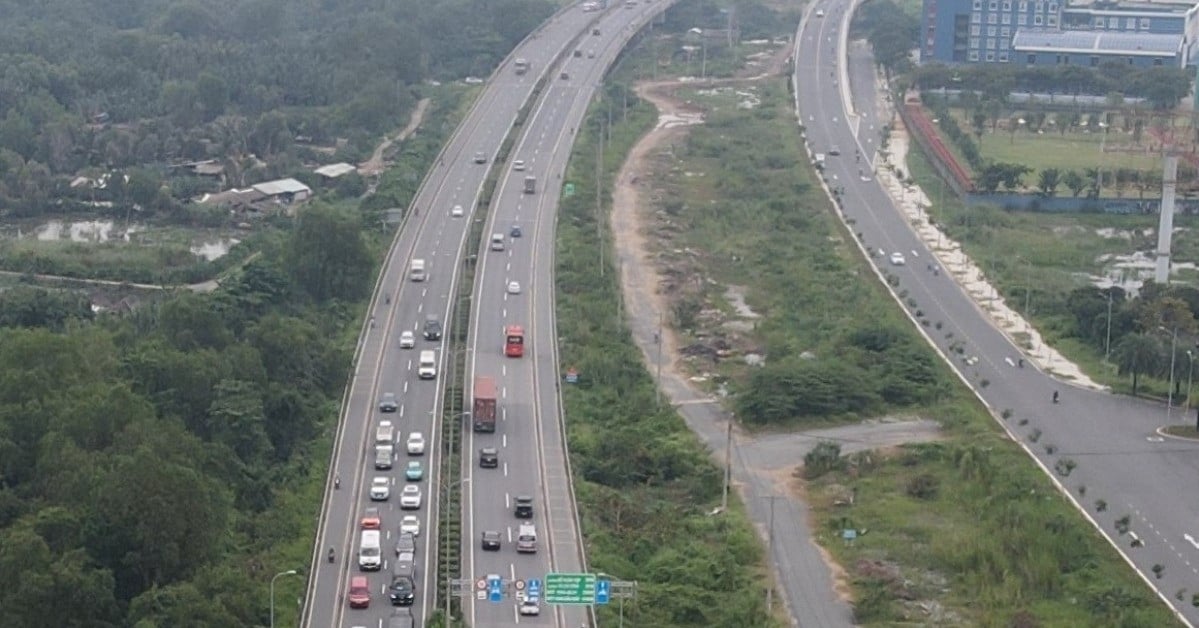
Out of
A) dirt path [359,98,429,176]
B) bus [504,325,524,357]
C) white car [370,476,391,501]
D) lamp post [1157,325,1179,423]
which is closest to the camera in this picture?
white car [370,476,391,501]

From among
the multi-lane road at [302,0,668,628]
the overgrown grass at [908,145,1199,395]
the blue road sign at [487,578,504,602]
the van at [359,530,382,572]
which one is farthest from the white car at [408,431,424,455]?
the overgrown grass at [908,145,1199,395]

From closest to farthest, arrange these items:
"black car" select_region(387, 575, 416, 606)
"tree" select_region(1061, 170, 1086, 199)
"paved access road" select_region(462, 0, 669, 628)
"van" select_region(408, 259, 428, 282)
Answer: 1. "black car" select_region(387, 575, 416, 606)
2. "paved access road" select_region(462, 0, 669, 628)
3. "van" select_region(408, 259, 428, 282)
4. "tree" select_region(1061, 170, 1086, 199)

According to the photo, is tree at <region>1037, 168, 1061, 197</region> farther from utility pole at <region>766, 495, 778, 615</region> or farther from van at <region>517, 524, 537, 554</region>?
van at <region>517, 524, 537, 554</region>

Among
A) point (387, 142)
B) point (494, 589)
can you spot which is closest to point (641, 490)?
point (494, 589)

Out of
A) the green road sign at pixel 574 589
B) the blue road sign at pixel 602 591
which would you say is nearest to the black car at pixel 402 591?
the green road sign at pixel 574 589

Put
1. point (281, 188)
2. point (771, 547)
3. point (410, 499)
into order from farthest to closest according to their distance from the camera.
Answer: point (281, 188) → point (771, 547) → point (410, 499)

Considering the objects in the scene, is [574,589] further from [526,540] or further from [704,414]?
[704,414]
